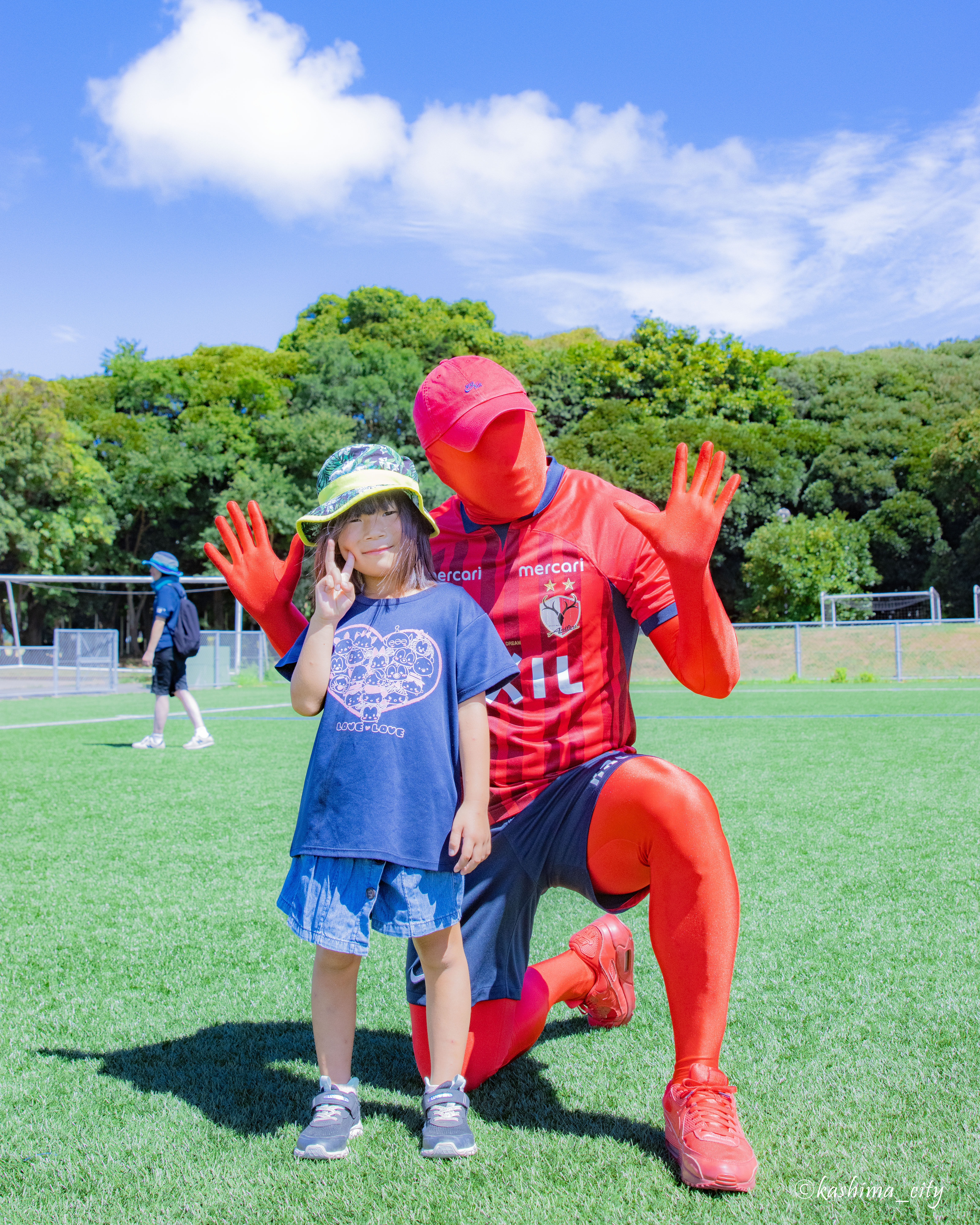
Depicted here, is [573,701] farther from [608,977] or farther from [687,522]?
[608,977]

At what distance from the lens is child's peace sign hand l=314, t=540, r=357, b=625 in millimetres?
2270

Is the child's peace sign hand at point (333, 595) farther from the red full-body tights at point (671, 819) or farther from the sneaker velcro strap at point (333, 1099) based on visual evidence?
the sneaker velcro strap at point (333, 1099)

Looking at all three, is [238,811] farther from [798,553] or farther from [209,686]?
[798,553]

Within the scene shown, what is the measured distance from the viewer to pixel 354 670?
2.27 meters

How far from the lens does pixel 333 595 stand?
2.28 m

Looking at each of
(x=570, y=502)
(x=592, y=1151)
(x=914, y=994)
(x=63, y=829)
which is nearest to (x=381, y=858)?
(x=592, y=1151)

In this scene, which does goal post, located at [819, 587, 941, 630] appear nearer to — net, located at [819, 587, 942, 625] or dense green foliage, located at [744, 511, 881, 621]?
net, located at [819, 587, 942, 625]

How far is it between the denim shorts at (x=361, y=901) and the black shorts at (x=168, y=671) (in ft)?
24.4

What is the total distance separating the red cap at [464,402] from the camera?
2.55m

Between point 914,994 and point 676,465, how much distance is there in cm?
184

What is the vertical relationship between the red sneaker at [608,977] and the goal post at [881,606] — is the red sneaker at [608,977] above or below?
below

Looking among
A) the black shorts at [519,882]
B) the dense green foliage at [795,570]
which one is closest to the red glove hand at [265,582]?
the black shorts at [519,882]

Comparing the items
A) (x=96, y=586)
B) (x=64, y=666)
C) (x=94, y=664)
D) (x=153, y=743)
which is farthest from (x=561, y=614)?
(x=96, y=586)

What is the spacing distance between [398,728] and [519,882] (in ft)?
1.94
